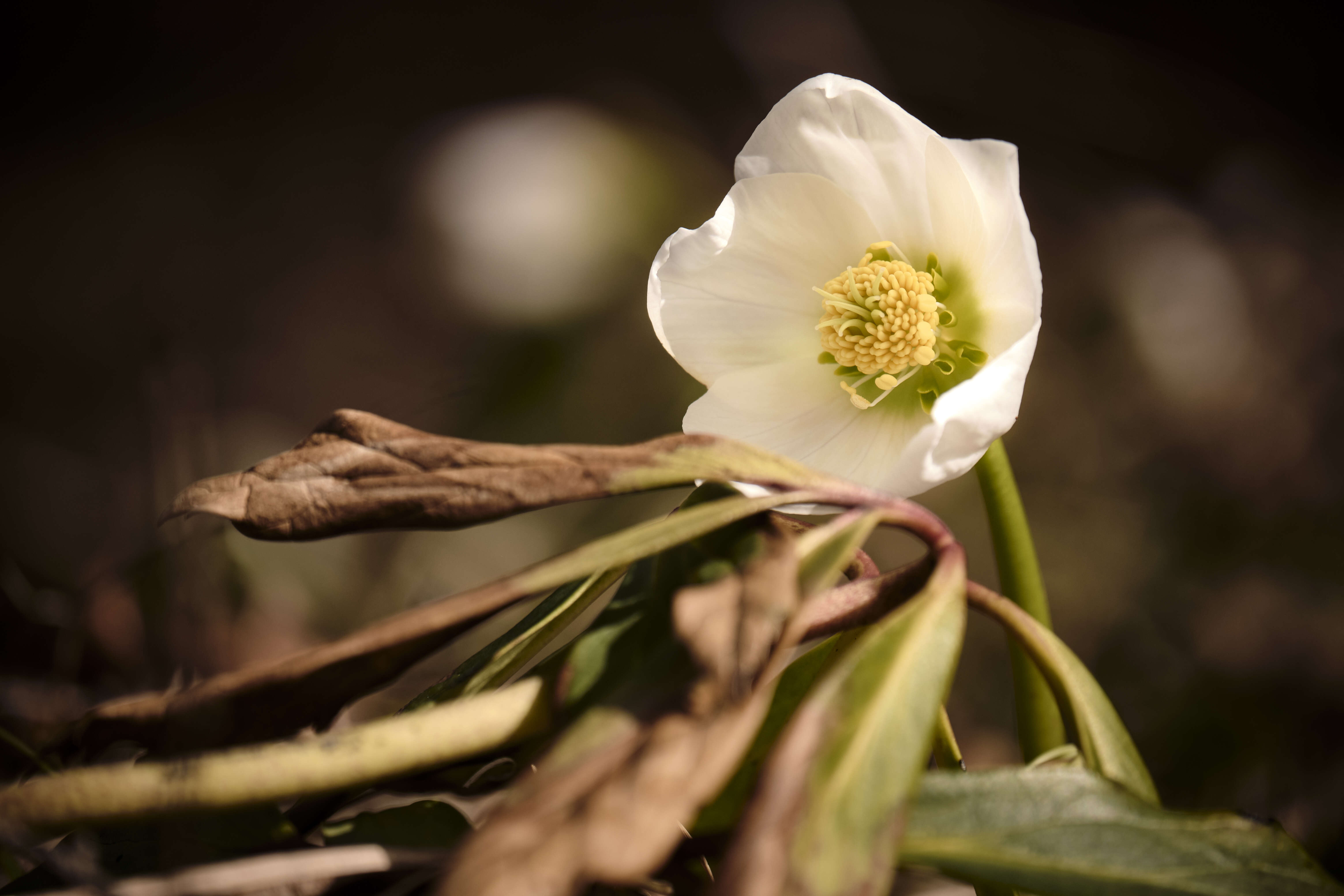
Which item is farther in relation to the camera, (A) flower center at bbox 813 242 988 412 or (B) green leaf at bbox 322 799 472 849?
(A) flower center at bbox 813 242 988 412

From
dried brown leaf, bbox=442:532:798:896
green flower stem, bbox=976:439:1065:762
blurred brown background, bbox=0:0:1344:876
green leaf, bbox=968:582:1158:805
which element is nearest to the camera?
dried brown leaf, bbox=442:532:798:896

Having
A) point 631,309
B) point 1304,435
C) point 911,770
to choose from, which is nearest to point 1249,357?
point 1304,435

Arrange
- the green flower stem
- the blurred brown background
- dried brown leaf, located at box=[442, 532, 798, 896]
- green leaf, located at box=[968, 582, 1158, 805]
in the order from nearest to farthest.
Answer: dried brown leaf, located at box=[442, 532, 798, 896] → green leaf, located at box=[968, 582, 1158, 805] → the green flower stem → the blurred brown background

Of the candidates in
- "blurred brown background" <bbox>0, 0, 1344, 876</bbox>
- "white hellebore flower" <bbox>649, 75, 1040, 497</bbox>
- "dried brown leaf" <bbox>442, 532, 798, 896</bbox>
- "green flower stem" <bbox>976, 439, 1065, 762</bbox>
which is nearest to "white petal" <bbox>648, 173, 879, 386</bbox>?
"white hellebore flower" <bbox>649, 75, 1040, 497</bbox>

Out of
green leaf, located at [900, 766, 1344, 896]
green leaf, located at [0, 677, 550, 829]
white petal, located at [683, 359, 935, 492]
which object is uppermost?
white petal, located at [683, 359, 935, 492]

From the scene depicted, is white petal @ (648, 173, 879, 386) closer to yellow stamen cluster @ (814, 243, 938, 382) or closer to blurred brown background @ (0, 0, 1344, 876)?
yellow stamen cluster @ (814, 243, 938, 382)

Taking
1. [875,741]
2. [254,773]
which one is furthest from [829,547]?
[254,773]

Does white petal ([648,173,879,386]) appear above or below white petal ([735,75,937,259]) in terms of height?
below
